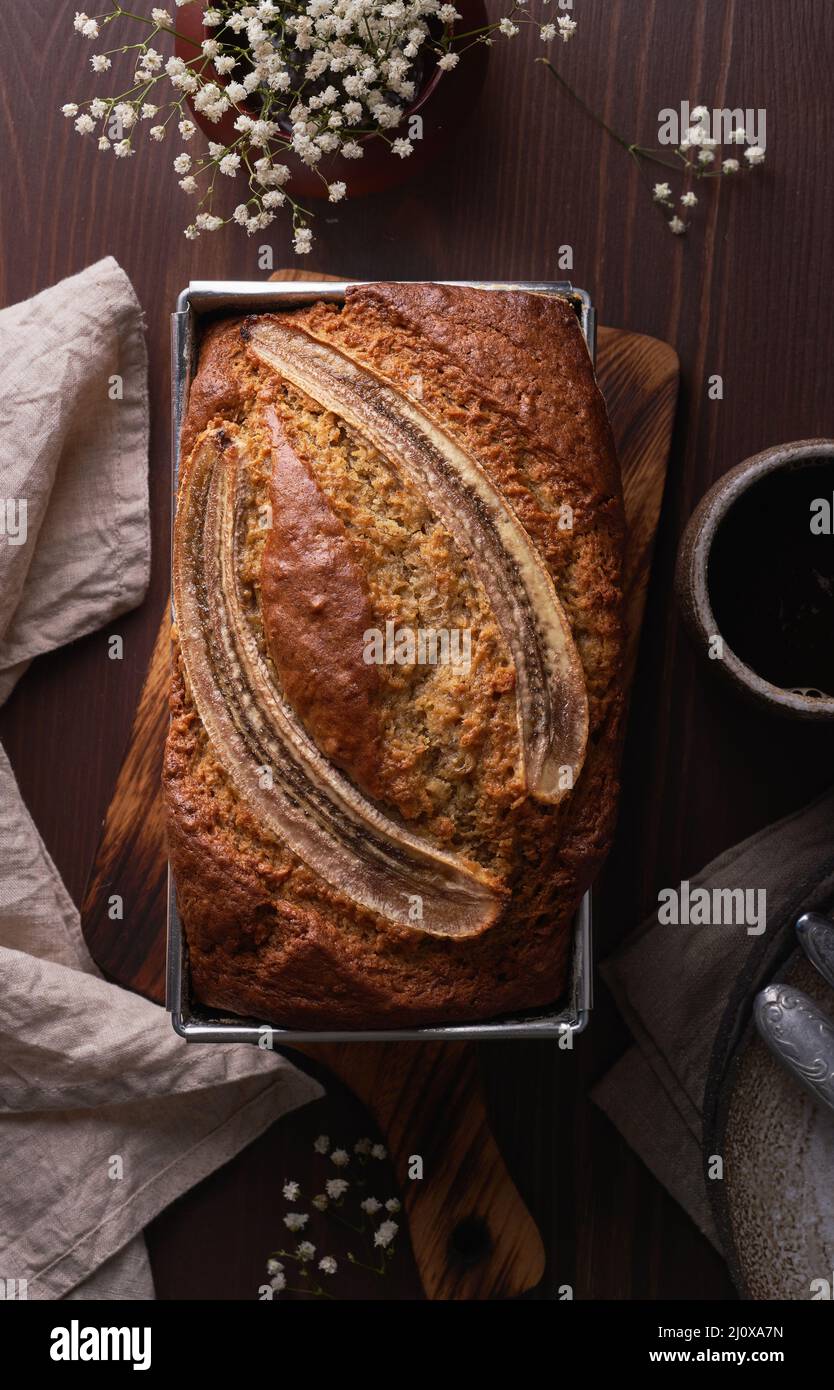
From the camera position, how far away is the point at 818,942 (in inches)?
57.9

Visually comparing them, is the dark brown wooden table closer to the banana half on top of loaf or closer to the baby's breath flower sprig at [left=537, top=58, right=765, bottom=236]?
the baby's breath flower sprig at [left=537, top=58, right=765, bottom=236]

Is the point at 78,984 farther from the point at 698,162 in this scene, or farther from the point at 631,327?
the point at 698,162

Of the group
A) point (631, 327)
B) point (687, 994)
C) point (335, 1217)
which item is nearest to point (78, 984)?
point (335, 1217)

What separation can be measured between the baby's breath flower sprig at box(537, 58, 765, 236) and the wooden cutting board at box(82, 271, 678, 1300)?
0.22 metres

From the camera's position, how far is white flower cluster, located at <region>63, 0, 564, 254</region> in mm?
1387

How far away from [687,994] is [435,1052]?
36 centimetres

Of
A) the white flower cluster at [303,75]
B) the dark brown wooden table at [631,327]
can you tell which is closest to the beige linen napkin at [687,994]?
the dark brown wooden table at [631,327]

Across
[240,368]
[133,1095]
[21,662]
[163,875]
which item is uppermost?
[240,368]

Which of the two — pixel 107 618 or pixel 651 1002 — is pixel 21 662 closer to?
pixel 107 618

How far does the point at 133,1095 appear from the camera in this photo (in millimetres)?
1633

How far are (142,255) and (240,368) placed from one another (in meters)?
0.50

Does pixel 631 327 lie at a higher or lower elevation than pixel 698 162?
lower

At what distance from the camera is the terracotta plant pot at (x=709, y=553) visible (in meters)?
1.38
